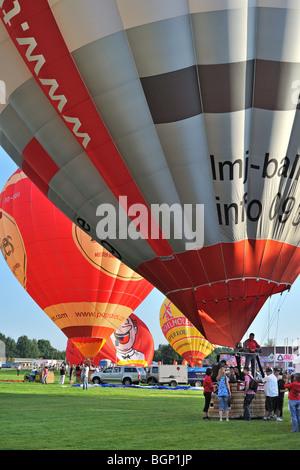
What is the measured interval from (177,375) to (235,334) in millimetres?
24016

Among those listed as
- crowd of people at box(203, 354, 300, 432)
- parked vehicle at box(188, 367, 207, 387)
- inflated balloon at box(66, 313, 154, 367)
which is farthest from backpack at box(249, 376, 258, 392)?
inflated balloon at box(66, 313, 154, 367)

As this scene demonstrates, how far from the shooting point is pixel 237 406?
13.1 m

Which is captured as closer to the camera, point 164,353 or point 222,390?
point 222,390

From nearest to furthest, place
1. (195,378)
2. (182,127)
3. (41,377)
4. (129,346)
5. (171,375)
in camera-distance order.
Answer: (182,127), (41,377), (171,375), (195,378), (129,346)

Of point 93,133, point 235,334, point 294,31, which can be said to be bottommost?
point 235,334

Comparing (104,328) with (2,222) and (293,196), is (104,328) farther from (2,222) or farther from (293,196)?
(293,196)

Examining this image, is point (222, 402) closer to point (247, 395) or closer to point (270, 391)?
point (247, 395)

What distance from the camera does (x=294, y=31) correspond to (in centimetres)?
1123

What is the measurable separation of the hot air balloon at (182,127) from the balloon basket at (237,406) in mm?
1286

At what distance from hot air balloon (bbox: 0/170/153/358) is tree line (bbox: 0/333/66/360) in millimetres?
146121

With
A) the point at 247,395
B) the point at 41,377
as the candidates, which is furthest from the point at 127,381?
the point at 247,395

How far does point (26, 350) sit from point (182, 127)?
176 meters

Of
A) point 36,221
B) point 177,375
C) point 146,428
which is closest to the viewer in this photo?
point 146,428
